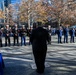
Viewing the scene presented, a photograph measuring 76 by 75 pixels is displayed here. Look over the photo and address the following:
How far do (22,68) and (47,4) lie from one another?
150 feet

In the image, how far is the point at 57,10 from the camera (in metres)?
51.2

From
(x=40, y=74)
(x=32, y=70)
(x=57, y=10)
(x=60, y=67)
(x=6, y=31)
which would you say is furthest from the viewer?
(x=57, y=10)

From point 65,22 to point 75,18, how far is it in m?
2.50

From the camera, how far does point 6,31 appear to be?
69.7ft

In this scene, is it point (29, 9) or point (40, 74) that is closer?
point (40, 74)

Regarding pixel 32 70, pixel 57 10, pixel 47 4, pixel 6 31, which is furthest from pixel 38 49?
pixel 47 4

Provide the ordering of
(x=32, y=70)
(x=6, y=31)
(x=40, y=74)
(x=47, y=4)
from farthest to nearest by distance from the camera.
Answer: (x=47, y=4), (x=6, y=31), (x=32, y=70), (x=40, y=74)

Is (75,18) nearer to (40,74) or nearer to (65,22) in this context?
(65,22)

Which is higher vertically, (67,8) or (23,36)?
(67,8)

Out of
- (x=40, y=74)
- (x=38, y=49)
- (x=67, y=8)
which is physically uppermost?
(x=67, y=8)

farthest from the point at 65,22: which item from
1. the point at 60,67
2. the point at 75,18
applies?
the point at 60,67

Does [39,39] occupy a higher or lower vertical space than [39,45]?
higher

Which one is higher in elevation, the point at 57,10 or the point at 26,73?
the point at 57,10

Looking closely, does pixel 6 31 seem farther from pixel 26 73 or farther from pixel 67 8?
pixel 67 8
